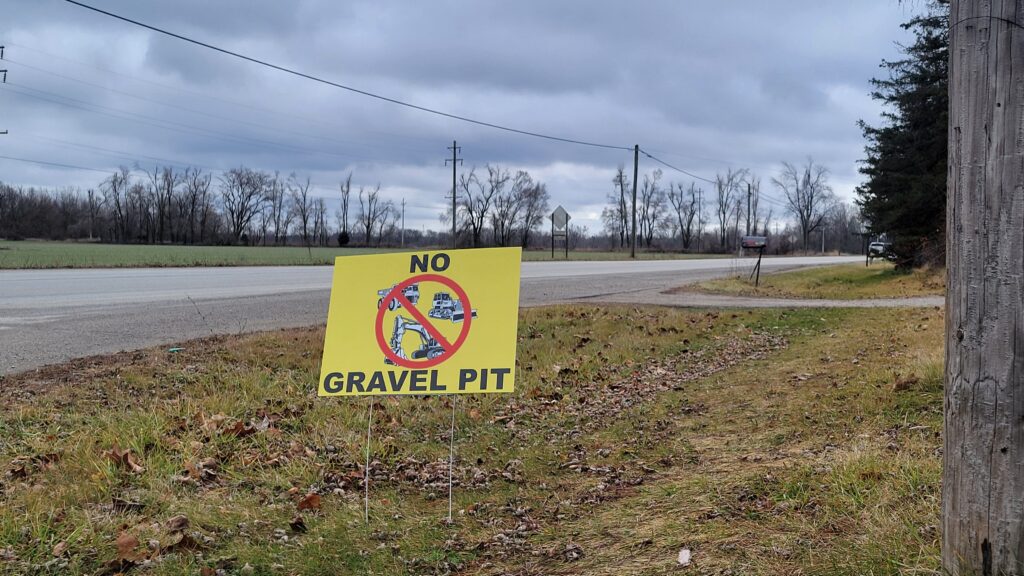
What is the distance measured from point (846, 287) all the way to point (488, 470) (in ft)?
72.9

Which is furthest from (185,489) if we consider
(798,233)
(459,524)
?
(798,233)

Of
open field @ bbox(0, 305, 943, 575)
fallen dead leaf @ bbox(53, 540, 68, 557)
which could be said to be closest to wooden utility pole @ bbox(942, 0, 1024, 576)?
open field @ bbox(0, 305, 943, 575)

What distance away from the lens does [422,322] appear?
4387 millimetres

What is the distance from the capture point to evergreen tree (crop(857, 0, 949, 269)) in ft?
74.4

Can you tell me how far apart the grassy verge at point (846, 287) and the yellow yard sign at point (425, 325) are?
1346cm

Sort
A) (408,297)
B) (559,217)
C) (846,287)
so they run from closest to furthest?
1. (408,297)
2. (846,287)
3. (559,217)

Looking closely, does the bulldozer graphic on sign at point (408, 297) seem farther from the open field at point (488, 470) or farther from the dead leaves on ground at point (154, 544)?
the dead leaves on ground at point (154, 544)

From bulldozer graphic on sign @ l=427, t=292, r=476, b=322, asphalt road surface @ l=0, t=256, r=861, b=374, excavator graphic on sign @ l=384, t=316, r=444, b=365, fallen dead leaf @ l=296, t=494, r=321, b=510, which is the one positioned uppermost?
bulldozer graphic on sign @ l=427, t=292, r=476, b=322

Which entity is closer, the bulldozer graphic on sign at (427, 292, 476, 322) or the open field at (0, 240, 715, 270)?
the bulldozer graphic on sign at (427, 292, 476, 322)

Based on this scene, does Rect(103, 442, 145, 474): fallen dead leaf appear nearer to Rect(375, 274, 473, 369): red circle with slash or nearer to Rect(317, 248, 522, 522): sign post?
Rect(317, 248, 522, 522): sign post

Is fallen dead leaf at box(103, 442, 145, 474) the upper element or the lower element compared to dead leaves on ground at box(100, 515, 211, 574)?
upper

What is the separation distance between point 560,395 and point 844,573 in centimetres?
436

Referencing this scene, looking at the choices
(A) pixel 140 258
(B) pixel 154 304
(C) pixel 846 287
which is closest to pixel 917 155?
(C) pixel 846 287

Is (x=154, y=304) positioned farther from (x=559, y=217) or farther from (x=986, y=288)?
(x=559, y=217)
